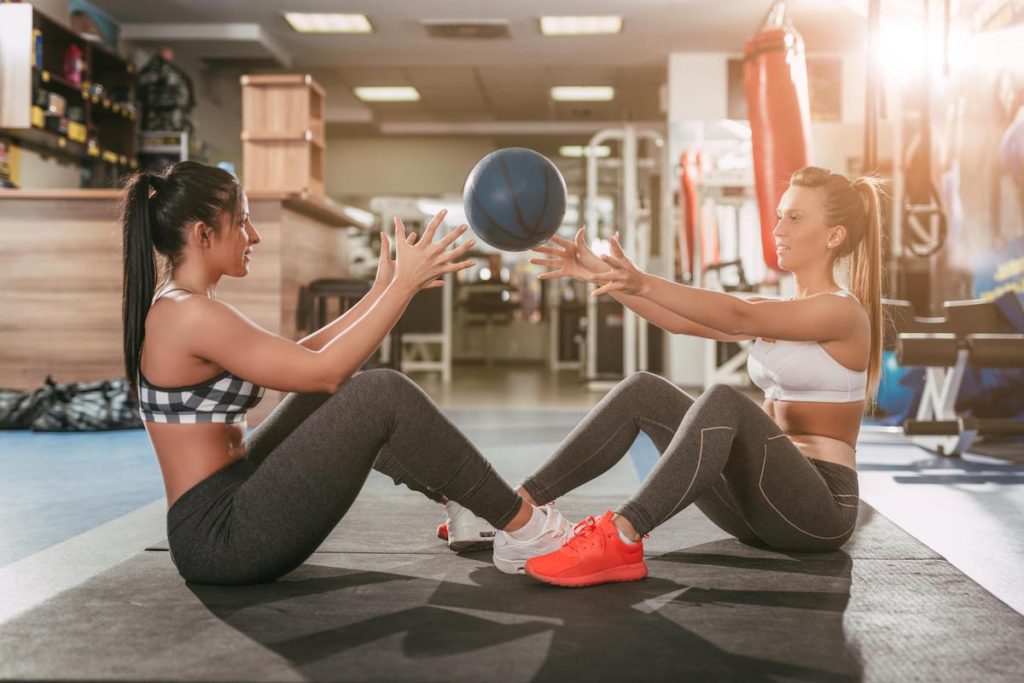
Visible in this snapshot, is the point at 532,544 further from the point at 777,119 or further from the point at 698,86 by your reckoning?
the point at 698,86

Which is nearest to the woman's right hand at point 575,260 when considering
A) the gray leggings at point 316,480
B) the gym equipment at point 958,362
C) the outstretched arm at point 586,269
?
the outstretched arm at point 586,269

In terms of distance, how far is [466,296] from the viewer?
12109 mm

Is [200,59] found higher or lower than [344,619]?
higher

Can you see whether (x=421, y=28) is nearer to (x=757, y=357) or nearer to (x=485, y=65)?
(x=485, y=65)

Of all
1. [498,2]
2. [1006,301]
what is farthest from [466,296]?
[1006,301]

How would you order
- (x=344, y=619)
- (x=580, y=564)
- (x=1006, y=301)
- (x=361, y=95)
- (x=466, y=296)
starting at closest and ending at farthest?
(x=344, y=619) < (x=580, y=564) < (x=1006, y=301) < (x=361, y=95) < (x=466, y=296)

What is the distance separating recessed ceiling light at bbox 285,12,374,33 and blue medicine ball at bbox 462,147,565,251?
6.15 metres

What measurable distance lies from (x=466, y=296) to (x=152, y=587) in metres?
10.3

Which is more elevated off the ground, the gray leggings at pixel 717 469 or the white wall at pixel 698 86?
the white wall at pixel 698 86

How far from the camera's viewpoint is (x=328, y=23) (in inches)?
307

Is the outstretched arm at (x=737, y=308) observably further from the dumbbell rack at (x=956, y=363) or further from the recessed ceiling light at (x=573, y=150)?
the recessed ceiling light at (x=573, y=150)

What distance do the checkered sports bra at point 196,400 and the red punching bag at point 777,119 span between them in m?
3.05

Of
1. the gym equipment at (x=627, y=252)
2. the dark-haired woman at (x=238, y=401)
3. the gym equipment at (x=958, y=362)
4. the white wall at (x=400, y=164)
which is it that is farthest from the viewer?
the white wall at (x=400, y=164)

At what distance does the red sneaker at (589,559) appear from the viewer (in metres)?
1.83
